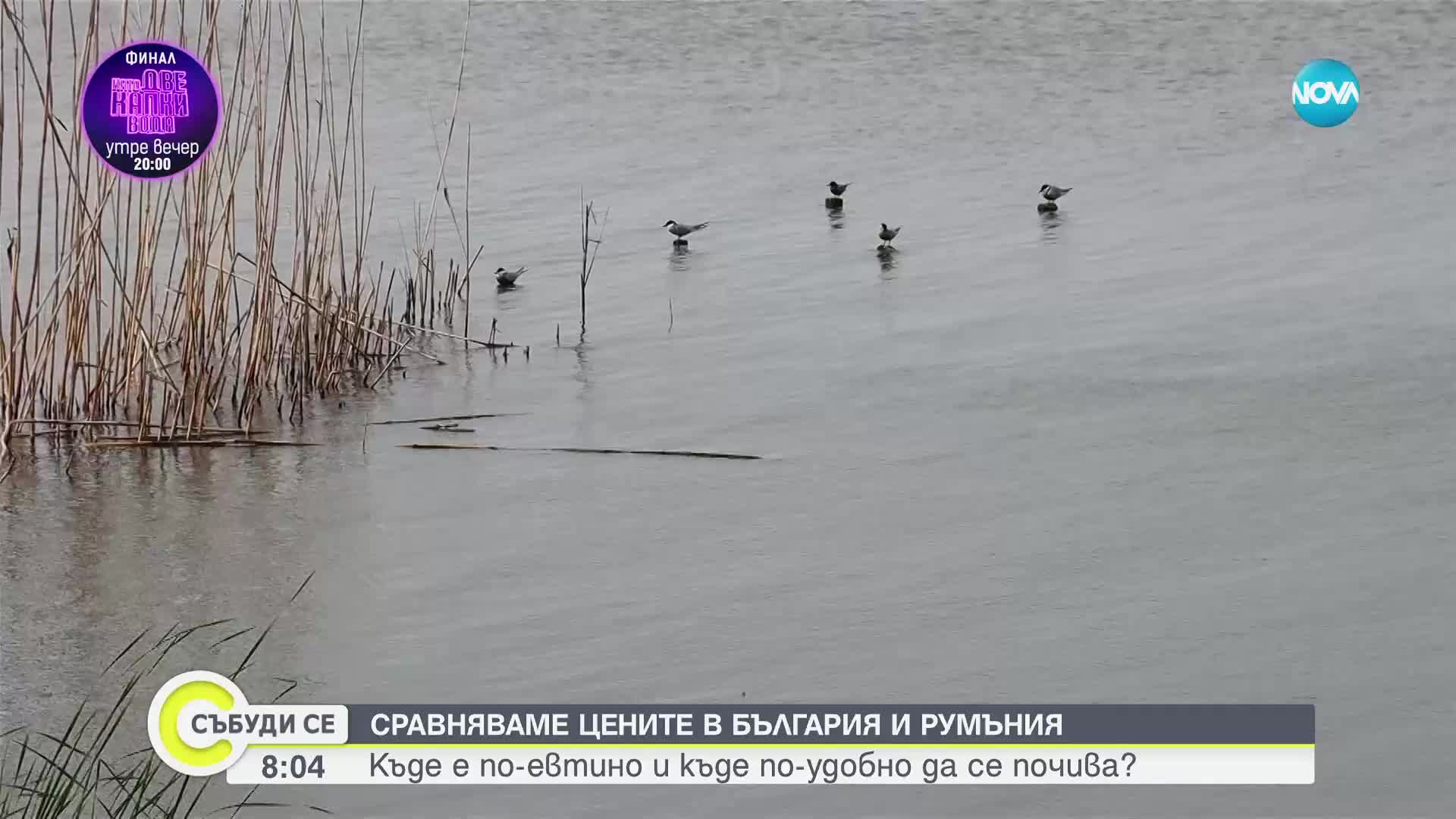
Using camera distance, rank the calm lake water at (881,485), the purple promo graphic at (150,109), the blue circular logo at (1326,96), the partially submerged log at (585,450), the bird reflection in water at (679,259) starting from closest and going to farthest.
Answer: the calm lake water at (881,485)
the purple promo graphic at (150,109)
the partially submerged log at (585,450)
the bird reflection in water at (679,259)
the blue circular logo at (1326,96)

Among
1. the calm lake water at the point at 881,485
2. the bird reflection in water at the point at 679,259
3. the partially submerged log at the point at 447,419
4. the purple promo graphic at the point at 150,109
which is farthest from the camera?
the bird reflection in water at the point at 679,259

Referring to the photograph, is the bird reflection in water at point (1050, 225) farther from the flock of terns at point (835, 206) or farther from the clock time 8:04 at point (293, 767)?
the clock time 8:04 at point (293, 767)

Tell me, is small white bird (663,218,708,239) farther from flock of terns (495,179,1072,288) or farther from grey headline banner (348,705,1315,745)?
grey headline banner (348,705,1315,745)

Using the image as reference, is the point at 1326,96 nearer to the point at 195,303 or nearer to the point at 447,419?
the point at 447,419

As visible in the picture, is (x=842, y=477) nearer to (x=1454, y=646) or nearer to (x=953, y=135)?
(x=1454, y=646)

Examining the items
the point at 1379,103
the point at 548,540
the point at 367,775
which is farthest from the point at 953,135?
the point at 367,775

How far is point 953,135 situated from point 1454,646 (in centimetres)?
764

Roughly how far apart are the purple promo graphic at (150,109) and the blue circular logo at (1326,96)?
6.09 meters

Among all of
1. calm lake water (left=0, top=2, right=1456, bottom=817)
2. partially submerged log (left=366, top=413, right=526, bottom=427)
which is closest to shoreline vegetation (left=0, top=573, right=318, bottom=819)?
calm lake water (left=0, top=2, right=1456, bottom=817)

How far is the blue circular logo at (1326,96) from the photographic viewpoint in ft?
32.1

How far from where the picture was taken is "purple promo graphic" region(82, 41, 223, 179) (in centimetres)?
446

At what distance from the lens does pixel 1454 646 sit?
161 inches

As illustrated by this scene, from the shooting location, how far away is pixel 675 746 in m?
3.12

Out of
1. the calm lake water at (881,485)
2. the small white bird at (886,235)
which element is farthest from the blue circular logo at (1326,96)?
the small white bird at (886,235)
